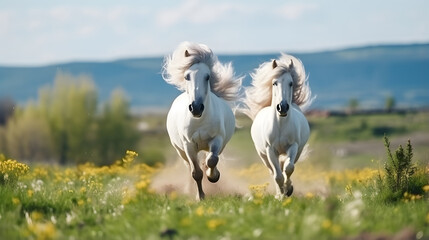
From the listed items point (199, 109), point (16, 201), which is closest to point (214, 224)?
point (16, 201)

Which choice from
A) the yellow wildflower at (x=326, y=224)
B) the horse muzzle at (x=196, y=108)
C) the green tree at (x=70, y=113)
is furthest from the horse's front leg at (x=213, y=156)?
the green tree at (x=70, y=113)

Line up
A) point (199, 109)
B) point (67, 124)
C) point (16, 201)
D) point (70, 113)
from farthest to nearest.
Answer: point (67, 124)
point (70, 113)
point (199, 109)
point (16, 201)

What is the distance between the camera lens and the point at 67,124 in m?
84.4

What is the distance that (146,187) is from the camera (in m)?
10.3

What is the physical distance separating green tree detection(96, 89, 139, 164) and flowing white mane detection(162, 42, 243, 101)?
60.8 m

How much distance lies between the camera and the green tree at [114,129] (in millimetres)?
79900

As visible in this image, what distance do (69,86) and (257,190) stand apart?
72130 mm

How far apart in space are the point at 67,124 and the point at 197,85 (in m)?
70.5

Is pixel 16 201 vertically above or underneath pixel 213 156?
above

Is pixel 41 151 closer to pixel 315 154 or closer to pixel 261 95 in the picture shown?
pixel 315 154

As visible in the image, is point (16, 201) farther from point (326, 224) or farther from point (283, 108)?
point (283, 108)

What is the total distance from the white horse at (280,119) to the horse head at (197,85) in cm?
115

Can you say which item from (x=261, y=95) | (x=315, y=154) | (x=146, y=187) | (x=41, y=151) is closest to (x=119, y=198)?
(x=146, y=187)

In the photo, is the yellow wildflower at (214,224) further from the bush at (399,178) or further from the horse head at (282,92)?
the horse head at (282,92)
